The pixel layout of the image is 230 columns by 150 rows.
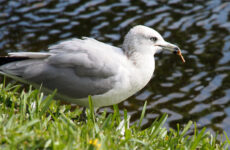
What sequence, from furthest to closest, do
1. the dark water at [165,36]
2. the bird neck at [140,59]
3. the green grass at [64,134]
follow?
1. the dark water at [165,36]
2. the bird neck at [140,59]
3. the green grass at [64,134]

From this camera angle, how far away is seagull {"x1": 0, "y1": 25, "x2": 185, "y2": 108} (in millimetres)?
4621

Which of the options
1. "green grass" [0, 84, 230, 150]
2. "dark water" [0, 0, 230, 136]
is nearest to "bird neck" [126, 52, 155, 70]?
"green grass" [0, 84, 230, 150]

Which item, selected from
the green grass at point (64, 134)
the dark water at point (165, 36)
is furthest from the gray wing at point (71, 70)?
the dark water at point (165, 36)

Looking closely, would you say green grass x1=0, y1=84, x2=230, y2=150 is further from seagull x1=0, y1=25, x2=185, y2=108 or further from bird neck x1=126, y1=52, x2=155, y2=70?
bird neck x1=126, y1=52, x2=155, y2=70

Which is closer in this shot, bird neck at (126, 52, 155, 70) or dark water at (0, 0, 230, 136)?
bird neck at (126, 52, 155, 70)

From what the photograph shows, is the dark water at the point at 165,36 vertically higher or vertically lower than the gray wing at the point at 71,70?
lower

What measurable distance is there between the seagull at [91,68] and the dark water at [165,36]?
6.72 ft

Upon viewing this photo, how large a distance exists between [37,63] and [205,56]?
163 inches

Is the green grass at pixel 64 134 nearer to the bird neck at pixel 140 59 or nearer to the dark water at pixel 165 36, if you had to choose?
the bird neck at pixel 140 59

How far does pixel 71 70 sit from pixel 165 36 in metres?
4.23

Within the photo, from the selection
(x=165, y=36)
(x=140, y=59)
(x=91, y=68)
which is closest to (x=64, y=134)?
(x=91, y=68)

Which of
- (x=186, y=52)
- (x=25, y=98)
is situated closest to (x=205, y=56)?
(x=186, y=52)

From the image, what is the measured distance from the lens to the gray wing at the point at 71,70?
182 inches

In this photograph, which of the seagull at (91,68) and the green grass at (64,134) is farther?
the seagull at (91,68)
